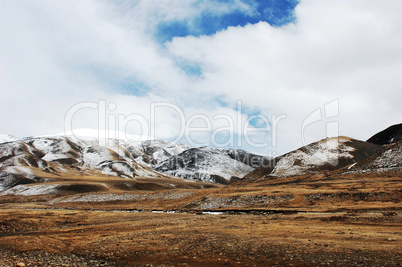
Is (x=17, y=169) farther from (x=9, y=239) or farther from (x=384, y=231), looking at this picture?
(x=384, y=231)

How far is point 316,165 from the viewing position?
135 meters

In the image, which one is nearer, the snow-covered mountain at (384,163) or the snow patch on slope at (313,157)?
the snow-covered mountain at (384,163)

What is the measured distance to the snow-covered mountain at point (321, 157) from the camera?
440 ft

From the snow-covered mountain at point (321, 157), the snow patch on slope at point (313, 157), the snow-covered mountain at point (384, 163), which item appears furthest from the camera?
the snow patch on slope at point (313, 157)

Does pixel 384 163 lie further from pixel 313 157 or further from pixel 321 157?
pixel 313 157

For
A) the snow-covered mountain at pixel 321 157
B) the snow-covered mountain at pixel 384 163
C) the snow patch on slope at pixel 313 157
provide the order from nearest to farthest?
the snow-covered mountain at pixel 384 163 < the snow-covered mountain at pixel 321 157 < the snow patch on slope at pixel 313 157

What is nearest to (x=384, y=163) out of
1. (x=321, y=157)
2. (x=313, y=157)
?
(x=321, y=157)

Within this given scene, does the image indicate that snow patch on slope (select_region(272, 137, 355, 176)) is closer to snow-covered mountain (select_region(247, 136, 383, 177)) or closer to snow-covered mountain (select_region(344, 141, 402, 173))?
snow-covered mountain (select_region(247, 136, 383, 177))

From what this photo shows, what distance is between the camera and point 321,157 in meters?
142

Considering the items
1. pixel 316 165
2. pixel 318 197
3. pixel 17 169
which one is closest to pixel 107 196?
pixel 318 197

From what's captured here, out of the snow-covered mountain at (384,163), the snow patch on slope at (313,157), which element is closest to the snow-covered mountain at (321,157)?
the snow patch on slope at (313,157)

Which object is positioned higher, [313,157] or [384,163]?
[313,157]

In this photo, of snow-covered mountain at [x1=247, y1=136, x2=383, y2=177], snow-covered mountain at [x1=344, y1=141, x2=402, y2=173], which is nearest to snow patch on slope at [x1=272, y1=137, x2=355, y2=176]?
snow-covered mountain at [x1=247, y1=136, x2=383, y2=177]

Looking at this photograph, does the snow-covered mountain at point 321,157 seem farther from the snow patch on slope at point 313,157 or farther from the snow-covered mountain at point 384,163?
the snow-covered mountain at point 384,163
